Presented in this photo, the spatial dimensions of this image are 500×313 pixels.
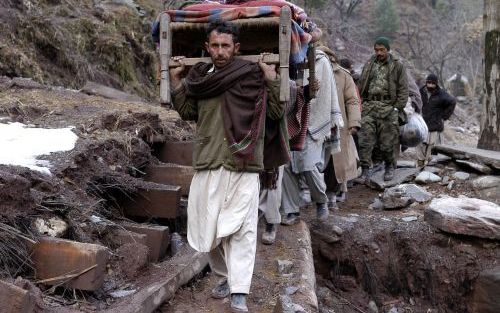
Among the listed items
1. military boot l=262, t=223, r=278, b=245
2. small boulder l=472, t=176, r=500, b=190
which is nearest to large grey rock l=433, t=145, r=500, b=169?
small boulder l=472, t=176, r=500, b=190

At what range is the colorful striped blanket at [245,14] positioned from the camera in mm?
3260

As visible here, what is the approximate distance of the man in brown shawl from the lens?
123 inches

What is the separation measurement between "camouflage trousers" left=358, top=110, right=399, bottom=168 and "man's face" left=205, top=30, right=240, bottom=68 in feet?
14.7

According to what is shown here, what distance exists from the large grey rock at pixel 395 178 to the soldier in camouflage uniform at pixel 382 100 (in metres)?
0.36

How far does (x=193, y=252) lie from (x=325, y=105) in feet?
6.34

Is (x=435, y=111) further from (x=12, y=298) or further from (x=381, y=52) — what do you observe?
(x=12, y=298)

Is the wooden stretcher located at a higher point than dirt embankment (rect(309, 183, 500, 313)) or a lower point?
higher

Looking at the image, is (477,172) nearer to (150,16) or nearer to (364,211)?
(364,211)

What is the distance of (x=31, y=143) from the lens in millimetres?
4156

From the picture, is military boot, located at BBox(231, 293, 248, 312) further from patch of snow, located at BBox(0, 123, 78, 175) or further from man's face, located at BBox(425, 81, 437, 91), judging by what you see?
man's face, located at BBox(425, 81, 437, 91)

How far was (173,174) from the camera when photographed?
472cm

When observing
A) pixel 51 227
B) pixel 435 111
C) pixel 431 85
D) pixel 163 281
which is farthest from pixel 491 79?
pixel 51 227

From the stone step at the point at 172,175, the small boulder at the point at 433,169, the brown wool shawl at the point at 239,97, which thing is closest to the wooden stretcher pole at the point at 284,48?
the brown wool shawl at the point at 239,97

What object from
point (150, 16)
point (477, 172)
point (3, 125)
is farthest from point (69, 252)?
point (150, 16)
